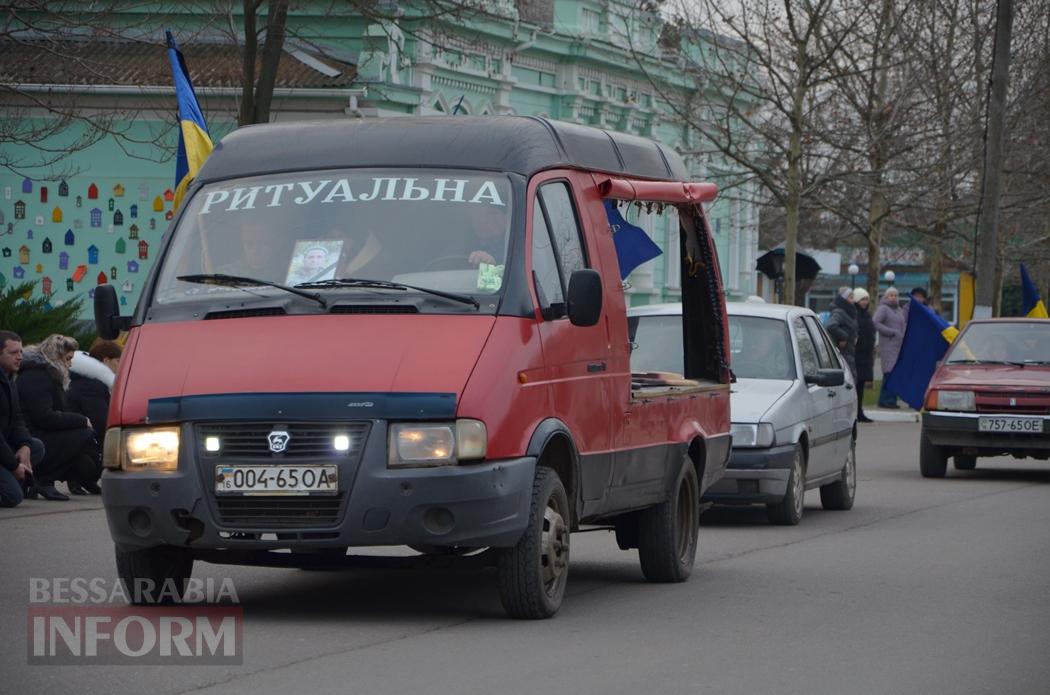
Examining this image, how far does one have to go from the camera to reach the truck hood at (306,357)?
8.71 m

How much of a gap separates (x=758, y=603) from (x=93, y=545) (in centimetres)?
460

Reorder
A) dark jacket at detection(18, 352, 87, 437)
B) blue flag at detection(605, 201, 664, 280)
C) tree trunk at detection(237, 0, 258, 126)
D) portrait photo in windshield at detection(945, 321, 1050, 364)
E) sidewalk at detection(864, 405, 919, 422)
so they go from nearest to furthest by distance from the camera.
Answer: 1. blue flag at detection(605, 201, 664, 280)
2. dark jacket at detection(18, 352, 87, 437)
3. portrait photo in windshield at detection(945, 321, 1050, 364)
4. tree trunk at detection(237, 0, 258, 126)
5. sidewalk at detection(864, 405, 919, 422)

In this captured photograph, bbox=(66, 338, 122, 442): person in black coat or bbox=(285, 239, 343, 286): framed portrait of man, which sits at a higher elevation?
bbox=(285, 239, 343, 286): framed portrait of man

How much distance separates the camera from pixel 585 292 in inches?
368

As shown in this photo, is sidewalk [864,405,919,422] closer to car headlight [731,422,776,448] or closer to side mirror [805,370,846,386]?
side mirror [805,370,846,386]

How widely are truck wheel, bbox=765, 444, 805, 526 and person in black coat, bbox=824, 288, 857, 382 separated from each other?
44.2 feet

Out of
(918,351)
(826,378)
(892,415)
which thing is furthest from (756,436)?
(892,415)

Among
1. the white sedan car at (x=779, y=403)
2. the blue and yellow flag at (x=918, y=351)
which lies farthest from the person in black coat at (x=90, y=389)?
the blue and yellow flag at (x=918, y=351)

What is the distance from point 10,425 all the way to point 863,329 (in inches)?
690

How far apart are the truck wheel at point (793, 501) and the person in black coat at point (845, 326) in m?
13.5

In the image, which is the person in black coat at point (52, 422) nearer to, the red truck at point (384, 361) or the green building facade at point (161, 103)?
the red truck at point (384, 361)

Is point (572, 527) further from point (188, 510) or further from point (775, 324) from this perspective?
point (775, 324)

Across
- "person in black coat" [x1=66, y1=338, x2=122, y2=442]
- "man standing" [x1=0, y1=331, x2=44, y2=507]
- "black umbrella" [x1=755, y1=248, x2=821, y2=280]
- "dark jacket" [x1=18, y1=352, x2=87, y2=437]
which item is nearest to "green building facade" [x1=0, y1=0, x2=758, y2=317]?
"black umbrella" [x1=755, y1=248, x2=821, y2=280]

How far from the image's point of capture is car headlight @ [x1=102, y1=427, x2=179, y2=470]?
348 inches
